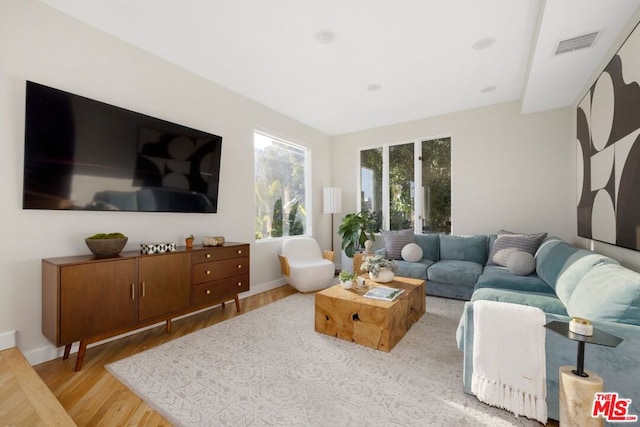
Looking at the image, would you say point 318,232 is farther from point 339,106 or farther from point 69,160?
point 69,160

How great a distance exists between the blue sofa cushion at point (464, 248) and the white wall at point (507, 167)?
467mm

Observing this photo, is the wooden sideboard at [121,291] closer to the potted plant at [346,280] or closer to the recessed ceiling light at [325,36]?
the potted plant at [346,280]

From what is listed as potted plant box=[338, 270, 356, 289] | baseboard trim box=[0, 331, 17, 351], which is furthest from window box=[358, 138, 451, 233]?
baseboard trim box=[0, 331, 17, 351]

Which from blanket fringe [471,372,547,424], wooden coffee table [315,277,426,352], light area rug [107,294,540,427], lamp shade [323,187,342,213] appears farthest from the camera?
lamp shade [323,187,342,213]

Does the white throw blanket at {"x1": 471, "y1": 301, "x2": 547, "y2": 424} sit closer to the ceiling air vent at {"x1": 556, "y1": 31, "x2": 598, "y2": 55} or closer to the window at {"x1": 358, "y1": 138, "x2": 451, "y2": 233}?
the ceiling air vent at {"x1": 556, "y1": 31, "x2": 598, "y2": 55}

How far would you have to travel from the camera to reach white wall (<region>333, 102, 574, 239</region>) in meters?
4.07

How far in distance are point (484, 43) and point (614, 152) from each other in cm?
153

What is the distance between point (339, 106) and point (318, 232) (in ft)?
8.03

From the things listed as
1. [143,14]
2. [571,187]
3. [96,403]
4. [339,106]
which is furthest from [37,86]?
[571,187]

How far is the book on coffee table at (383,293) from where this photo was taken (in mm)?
2615

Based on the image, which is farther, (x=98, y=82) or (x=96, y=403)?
(x=98, y=82)

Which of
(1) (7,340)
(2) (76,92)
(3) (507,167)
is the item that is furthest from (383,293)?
(2) (76,92)

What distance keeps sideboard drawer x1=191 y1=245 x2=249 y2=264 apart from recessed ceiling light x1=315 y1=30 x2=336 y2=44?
2.42 meters

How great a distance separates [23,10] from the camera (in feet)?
7.32
